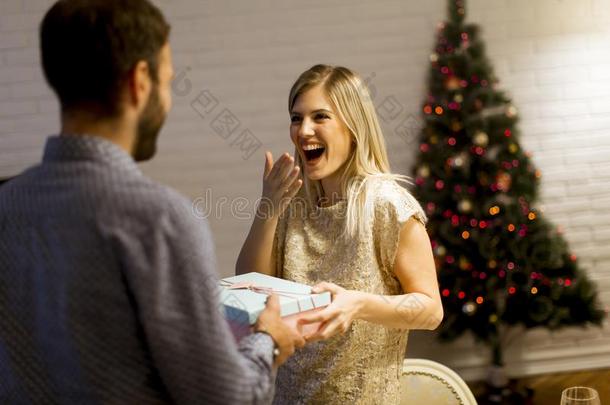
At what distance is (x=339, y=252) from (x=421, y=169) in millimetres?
2128

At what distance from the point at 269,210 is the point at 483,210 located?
7.31ft

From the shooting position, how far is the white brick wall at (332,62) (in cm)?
410

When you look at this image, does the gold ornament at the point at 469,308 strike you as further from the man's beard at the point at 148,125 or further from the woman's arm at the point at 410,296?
the man's beard at the point at 148,125

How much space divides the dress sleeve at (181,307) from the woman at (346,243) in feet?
2.15

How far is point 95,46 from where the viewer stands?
961 mm

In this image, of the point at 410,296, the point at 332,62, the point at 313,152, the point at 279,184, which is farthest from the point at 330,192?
the point at 332,62

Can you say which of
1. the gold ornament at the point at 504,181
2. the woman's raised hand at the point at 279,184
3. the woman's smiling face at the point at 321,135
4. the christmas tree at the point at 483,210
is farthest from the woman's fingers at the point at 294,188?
the gold ornament at the point at 504,181

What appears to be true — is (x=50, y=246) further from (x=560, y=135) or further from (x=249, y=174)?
(x=560, y=135)

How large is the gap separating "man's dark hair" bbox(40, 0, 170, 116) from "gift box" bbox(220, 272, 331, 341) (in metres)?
0.48

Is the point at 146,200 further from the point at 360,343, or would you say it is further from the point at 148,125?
the point at 360,343

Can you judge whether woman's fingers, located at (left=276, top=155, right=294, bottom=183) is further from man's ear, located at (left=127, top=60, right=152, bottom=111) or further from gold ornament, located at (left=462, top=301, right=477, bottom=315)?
gold ornament, located at (left=462, top=301, right=477, bottom=315)

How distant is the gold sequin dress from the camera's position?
1.81 m

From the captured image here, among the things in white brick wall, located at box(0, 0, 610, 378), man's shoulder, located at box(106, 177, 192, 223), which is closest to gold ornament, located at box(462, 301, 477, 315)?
white brick wall, located at box(0, 0, 610, 378)

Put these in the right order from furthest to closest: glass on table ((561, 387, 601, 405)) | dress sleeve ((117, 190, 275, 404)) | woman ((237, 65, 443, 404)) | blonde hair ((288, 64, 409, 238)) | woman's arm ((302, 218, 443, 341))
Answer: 1. blonde hair ((288, 64, 409, 238))
2. woman ((237, 65, 443, 404))
3. woman's arm ((302, 218, 443, 341))
4. glass on table ((561, 387, 601, 405))
5. dress sleeve ((117, 190, 275, 404))
